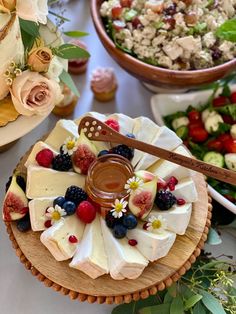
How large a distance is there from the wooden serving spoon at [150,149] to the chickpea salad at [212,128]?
0.19m

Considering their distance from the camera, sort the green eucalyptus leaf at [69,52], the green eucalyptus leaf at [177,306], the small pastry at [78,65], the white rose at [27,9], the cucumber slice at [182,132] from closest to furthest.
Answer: the white rose at [27,9] < the green eucalyptus leaf at [177,306] < the green eucalyptus leaf at [69,52] < the cucumber slice at [182,132] < the small pastry at [78,65]

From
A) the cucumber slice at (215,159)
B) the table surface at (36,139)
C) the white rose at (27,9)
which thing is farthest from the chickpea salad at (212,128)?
the white rose at (27,9)

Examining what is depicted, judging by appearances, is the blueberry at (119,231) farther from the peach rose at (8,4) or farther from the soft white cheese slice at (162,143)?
the peach rose at (8,4)

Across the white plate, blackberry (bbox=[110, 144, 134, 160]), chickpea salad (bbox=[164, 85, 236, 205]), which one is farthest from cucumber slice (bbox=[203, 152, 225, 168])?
blackberry (bbox=[110, 144, 134, 160])

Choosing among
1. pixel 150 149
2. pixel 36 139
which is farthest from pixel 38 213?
pixel 36 139

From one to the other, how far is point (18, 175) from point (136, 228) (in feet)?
0.80

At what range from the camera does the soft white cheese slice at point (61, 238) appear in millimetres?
870

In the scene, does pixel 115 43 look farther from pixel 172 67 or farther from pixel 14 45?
pixel 14 45

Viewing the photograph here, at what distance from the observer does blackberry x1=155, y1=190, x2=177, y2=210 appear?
0.91 m

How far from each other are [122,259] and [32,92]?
0.33 m

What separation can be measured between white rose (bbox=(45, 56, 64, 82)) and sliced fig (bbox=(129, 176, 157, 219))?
0.88 ft

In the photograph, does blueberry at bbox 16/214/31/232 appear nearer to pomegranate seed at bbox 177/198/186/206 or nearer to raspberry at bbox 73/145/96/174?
raspberry at bbox 73/145/96/174

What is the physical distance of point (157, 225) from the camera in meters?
0.88

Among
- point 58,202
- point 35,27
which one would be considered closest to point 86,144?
point 58,202
